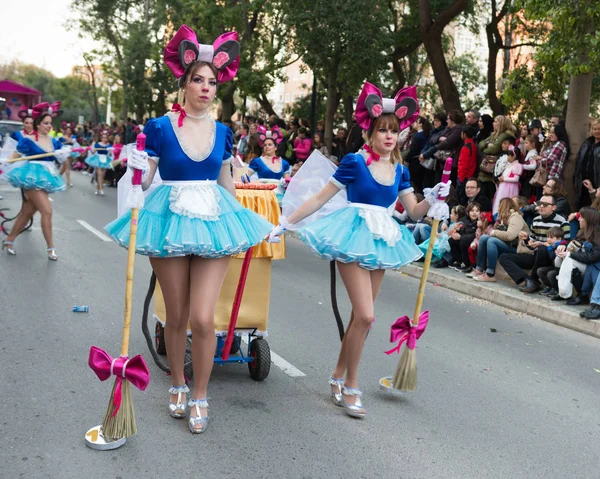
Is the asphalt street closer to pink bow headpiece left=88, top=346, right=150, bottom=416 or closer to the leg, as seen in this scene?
pink bow headpiece left=88, top=346, right=150, bottom=416

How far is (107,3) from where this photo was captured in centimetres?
4400

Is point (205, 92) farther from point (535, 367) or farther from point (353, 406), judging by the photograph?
point (535, 367)

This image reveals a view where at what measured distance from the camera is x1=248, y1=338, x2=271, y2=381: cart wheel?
5.66m

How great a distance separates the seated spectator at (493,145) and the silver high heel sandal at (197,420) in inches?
369

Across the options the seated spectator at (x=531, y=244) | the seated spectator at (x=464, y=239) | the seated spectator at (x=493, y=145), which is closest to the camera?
the seated spectator at (x=531, y=244)

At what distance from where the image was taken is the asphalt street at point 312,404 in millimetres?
4301

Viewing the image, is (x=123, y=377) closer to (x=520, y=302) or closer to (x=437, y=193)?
(x=437, y=193)

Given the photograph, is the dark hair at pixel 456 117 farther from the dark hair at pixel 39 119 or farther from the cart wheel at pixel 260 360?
the cart wheel at pixel 260 360

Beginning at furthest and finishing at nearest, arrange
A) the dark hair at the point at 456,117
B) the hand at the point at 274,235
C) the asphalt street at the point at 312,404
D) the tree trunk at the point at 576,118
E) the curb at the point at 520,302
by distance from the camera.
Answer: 1. the dark hair at the point at 456,117
2. the tree trunk at the point at 576,118
3. the curb at the point at 520,302
4. the hand at the point at 274,235
5. the asphalt street at the point at 312,404

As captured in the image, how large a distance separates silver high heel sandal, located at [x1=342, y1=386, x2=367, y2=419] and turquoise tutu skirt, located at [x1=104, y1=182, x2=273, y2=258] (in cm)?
126

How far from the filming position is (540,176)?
39.2 ft

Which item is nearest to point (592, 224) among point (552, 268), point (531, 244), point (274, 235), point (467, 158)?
point (552, 268)

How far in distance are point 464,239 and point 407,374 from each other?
246 inches

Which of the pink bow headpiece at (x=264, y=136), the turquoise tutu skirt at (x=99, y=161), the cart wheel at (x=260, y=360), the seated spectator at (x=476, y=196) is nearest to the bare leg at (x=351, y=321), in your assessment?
the cart wheel at (x=260, y=360)
